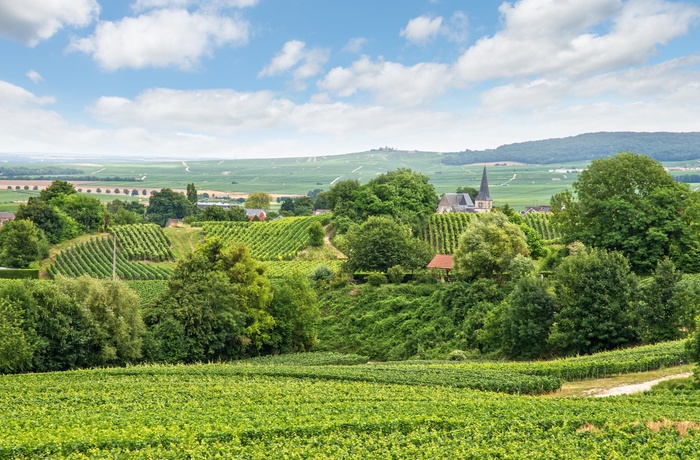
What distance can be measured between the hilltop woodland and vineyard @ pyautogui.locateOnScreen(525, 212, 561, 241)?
1311 cm

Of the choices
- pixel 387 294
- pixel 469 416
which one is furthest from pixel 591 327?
pixel 387 294

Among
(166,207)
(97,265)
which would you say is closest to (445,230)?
(97,265)

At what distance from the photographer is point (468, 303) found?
151ft

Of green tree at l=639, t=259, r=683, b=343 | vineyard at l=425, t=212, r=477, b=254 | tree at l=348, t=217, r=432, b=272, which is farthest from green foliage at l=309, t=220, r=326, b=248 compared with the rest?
green tree at l=639, t=259, r=683, b=343

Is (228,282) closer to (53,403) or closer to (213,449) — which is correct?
(53,403)

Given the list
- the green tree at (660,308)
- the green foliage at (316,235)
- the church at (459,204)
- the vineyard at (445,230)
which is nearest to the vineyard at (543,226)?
the vineyard at (445,230)

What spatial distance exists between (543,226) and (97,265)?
55586 millimetres

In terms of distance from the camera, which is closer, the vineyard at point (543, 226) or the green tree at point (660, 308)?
the green tree at point (660, 308)

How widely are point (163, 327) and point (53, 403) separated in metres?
15.2

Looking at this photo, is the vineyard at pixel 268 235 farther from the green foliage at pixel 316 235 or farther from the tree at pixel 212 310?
the tree at pixel 212 310

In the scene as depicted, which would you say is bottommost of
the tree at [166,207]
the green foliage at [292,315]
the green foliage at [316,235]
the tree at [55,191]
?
the green foliage at [292,315]

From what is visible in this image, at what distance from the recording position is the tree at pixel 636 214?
155 ft

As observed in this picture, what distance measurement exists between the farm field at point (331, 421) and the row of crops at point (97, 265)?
1645 inches

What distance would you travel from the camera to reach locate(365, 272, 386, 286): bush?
56.1 meters
